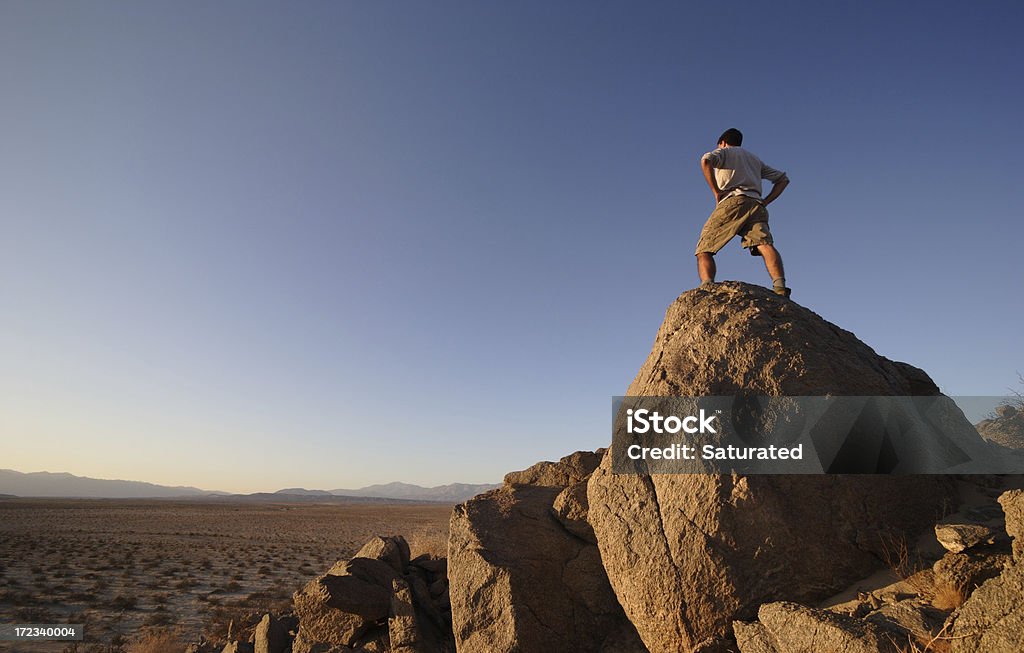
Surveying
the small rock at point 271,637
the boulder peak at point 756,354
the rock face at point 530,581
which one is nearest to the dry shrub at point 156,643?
the small rock at point 271,637

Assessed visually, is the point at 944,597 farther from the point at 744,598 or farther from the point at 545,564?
the point at 545,564

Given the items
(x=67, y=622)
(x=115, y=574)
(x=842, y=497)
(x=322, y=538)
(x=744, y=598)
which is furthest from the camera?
(x=322, y=538)

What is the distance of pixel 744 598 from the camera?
439 cm

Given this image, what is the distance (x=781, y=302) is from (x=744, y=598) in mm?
3040

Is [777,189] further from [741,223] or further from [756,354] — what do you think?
[756,354]

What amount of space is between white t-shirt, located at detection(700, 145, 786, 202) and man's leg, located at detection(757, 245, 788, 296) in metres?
0.63

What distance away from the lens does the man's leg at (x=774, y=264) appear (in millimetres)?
6238

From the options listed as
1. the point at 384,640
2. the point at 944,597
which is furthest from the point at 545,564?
the point at 944,597

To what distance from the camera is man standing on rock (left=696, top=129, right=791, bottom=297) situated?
20.6 feet

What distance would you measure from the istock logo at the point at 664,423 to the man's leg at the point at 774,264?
84.0 inches

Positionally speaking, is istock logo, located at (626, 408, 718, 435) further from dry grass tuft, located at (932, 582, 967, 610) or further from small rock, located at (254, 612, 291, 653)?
small rock, located at (254, 612, 291, 653)

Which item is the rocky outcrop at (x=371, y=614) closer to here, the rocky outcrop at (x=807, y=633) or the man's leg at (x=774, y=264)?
the rocky outcrop at (x=807, y=633)
